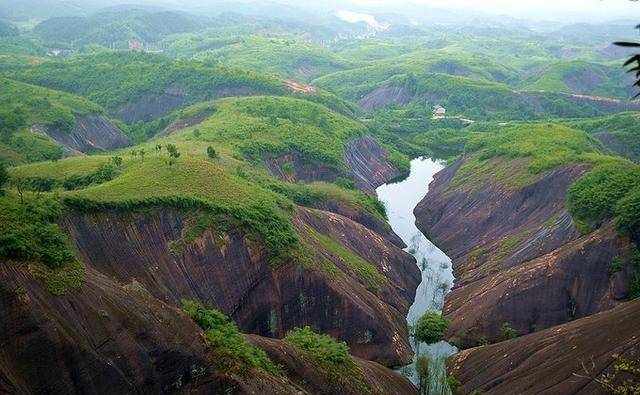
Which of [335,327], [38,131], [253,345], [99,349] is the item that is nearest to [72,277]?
[99,349]

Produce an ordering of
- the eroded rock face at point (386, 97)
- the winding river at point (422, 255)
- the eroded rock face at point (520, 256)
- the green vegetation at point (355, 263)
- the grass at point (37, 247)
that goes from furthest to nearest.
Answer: the eroded rock face at point (386, 97) < the green vegetation at point (355, 263) < the eroded rock face at point (520, 256) < the winding river at point (422, 255) < the grass at point (37, 247)

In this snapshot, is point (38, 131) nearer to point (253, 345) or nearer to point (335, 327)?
point (335, 327)

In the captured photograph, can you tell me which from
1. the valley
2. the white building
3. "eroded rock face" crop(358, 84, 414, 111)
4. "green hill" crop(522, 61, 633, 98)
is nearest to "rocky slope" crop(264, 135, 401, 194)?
the valley

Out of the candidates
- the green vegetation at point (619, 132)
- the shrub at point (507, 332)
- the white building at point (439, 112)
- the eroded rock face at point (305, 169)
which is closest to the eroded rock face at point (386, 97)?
the white building at point (439, 112)

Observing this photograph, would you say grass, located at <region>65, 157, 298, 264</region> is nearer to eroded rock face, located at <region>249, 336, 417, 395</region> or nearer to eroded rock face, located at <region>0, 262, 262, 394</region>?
eroded rock face, located at <region>249, 336, 417, 395</region>

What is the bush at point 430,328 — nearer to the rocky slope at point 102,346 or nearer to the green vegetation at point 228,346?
the rocky slope at point 102,346
